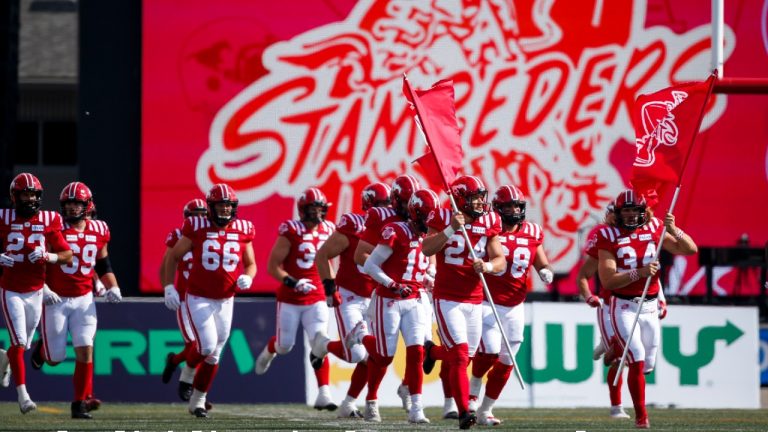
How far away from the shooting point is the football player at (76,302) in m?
14.4

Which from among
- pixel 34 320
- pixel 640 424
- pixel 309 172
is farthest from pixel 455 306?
pixel 309 172

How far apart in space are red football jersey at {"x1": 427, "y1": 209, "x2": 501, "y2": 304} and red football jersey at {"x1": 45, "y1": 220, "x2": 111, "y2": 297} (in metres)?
3.12

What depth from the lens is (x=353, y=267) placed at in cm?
1503

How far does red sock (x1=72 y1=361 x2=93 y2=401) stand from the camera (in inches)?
565

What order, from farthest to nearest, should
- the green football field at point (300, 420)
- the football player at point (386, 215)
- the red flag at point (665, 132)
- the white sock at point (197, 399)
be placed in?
the white sock at point (197, 399) → the football player at point (386, 215) → the red flag at point (665, 132) → the green football field at point (300, 420)

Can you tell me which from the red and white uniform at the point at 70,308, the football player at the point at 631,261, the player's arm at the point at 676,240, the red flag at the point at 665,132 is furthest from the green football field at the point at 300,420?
the red flag at the point at 665,132

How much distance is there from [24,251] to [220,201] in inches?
63.0

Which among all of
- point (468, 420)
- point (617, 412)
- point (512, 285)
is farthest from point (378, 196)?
point (468, 420)

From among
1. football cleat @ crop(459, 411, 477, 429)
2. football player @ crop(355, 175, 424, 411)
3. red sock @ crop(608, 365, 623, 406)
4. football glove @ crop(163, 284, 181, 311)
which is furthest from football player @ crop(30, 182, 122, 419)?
red sock @ crop(608, 365, 623, 406)

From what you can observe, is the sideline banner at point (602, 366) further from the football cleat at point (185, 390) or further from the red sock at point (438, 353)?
the red sock at point (438, 353)

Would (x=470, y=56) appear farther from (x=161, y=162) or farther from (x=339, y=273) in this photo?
(x=339, y=273)

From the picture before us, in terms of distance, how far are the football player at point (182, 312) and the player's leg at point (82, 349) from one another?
2.62 feet

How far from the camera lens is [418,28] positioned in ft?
69.8

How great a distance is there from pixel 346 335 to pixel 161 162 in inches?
255
